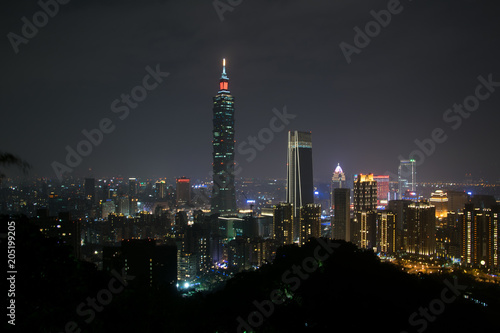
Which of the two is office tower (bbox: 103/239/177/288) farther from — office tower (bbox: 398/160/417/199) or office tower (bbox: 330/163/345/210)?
office tower (bbox: 398/160/417/199)

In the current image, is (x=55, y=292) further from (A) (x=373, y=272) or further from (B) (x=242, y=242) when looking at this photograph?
(B) (x=242, y=242)

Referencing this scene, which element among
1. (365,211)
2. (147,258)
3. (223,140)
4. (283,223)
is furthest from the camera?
(223,140)

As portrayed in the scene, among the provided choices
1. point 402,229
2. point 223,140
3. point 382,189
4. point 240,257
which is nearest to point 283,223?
point 240,257

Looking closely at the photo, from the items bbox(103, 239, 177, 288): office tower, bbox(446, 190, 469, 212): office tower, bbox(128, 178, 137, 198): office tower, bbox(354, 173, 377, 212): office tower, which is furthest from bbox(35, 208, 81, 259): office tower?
bbox(446, 190, 469, 212): office tower

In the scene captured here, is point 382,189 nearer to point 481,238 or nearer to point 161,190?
point 481,238

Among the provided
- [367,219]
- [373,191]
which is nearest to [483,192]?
[373,191]

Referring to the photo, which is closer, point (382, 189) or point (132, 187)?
point (382, 189)
